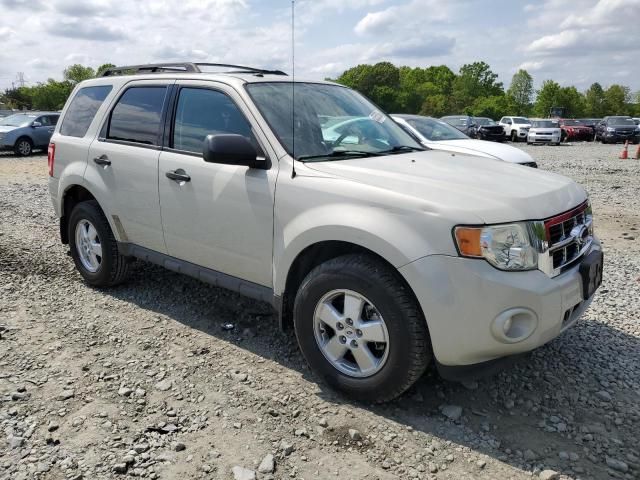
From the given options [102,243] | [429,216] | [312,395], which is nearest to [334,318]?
[312,395]

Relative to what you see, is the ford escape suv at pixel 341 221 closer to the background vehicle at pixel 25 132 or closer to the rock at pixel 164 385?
the rock at pixel 164 385

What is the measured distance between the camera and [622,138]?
3172 cm

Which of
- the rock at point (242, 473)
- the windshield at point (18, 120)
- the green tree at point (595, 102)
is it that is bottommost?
the rock at point (242, 473)

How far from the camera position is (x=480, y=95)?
111438mm

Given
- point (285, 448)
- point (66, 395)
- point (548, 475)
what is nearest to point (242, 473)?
point (285, 448)

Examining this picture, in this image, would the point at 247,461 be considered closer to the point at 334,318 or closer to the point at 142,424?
the point at 142,424

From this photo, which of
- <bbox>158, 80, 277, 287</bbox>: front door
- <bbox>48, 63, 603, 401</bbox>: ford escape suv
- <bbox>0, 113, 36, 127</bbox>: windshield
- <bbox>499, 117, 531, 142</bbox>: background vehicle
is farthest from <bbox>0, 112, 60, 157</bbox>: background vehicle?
<bbox>499, 117, 531, 142</bbox>: background vehicle

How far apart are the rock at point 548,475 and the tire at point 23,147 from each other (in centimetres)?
2096

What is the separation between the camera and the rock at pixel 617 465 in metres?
2.75

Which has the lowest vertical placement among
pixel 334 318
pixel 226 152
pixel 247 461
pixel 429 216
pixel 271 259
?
pixel 247 461

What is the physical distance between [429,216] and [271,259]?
116 centimetres

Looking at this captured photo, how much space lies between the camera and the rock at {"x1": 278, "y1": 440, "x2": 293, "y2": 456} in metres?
2.88

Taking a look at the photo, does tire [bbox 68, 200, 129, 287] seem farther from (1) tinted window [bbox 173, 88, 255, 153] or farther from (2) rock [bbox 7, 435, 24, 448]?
(2) rock [bbox 7, 435, 24, 448]

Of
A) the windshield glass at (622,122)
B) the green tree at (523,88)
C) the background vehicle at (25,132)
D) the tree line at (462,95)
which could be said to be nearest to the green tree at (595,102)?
the tree line at (462,95)
